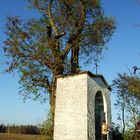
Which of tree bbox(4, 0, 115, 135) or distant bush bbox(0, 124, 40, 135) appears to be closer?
tree bbox(4, 0, 115, 135)

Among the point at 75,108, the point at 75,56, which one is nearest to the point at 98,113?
the point at 75,108

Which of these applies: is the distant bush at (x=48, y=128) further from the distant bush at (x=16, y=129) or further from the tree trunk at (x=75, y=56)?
the distant bush at (x=16, y=129)

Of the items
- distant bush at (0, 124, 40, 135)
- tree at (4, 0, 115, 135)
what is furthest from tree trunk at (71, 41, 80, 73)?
distant bush at (0, 124, 40, 135)

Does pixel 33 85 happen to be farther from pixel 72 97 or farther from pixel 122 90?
pixel 122 90

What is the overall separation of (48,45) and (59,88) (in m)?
6.13

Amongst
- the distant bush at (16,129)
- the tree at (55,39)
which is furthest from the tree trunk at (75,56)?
the distant bush at (16,129)

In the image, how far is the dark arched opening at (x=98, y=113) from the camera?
17609 millimetres

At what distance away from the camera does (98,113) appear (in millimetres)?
18375

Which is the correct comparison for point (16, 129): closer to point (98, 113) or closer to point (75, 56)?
point (75, 56)

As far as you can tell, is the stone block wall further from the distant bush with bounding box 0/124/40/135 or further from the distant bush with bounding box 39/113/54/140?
the distant bush with bounding box 0/124/40/135

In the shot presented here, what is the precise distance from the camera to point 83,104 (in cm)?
1619

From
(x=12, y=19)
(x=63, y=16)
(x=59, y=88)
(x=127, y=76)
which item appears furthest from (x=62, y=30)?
(x=127, y=76)

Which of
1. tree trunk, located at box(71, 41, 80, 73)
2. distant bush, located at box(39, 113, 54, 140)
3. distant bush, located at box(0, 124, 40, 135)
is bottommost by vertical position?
distant bush, located at box(39, 113, 54, 140)

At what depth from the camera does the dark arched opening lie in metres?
17.6
